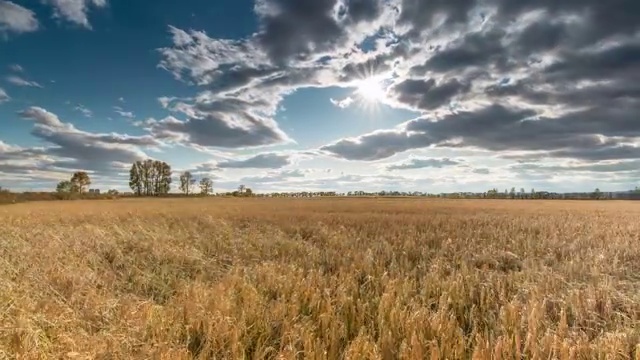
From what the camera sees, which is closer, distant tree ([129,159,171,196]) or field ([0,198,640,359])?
field ([0,198,640,359])

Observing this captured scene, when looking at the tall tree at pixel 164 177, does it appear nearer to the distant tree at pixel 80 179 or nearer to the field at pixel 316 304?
the distant tree at pixel 80 179

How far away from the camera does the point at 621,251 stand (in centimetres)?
821

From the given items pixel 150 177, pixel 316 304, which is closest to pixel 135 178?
pixel 150 177

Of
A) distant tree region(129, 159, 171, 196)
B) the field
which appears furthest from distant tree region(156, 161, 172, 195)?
the field

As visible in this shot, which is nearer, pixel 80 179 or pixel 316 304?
pixel 316 304

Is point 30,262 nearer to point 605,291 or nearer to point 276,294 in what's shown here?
point 276,294

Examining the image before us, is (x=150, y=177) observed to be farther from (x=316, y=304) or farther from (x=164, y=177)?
(x=316, y=304)

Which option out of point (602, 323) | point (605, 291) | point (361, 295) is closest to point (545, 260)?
point (605, 291)

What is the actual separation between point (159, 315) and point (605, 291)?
5.55 meters

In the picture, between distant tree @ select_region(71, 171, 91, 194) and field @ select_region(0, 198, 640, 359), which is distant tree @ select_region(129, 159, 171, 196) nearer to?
distant tree @ select_region(71, 171, 91, 194)

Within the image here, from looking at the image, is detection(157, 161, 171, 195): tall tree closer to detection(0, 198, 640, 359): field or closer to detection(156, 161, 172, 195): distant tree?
detection(156, 161, 172, 195): distant tree

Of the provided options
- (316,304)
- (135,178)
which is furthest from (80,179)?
(316,304)

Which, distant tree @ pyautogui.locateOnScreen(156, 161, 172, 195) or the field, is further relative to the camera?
distant tree @ pyautogui.locateOnScreen(156, 161, 172, 195)

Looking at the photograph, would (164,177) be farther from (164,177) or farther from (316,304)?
(316,304)
